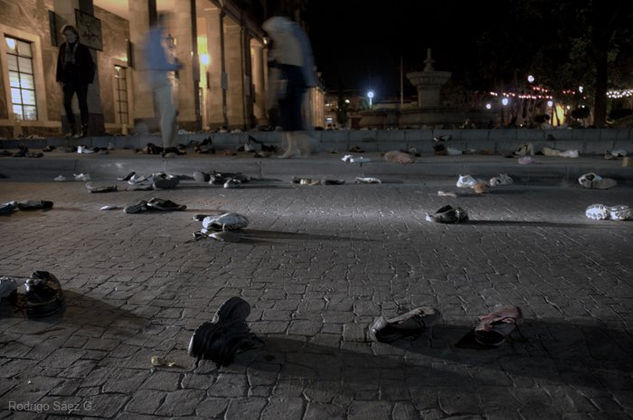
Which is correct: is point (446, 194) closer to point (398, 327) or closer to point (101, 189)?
point (398, 327)

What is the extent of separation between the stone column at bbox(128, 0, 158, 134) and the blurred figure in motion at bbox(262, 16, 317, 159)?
28.2 feet

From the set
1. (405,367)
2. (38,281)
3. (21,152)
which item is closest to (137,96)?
(21,152)

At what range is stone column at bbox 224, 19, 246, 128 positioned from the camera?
25047 mm

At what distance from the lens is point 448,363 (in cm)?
214

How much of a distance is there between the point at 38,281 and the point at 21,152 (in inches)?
343

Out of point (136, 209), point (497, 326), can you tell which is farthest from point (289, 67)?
point (497, 326)

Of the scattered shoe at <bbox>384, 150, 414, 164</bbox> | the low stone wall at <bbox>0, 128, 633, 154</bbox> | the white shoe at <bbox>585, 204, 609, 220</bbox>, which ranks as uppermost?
the low stone wall at <bbox>0, 128, 633, 154</bbox>

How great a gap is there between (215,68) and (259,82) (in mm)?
9946

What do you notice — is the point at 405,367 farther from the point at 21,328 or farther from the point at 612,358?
the point at 21,328

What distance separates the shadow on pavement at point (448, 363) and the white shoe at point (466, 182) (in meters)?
5.09

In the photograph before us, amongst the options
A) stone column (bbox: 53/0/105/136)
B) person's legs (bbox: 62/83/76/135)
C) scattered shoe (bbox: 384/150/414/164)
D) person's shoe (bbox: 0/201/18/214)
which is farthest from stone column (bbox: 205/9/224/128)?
person's shoe (bbox: 0/201/18/214)

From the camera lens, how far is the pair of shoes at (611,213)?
512 cm

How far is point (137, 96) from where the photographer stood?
1686cm

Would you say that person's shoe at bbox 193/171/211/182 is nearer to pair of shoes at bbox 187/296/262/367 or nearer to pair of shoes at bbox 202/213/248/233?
pair of shoes at bbox 202/213/248/233
